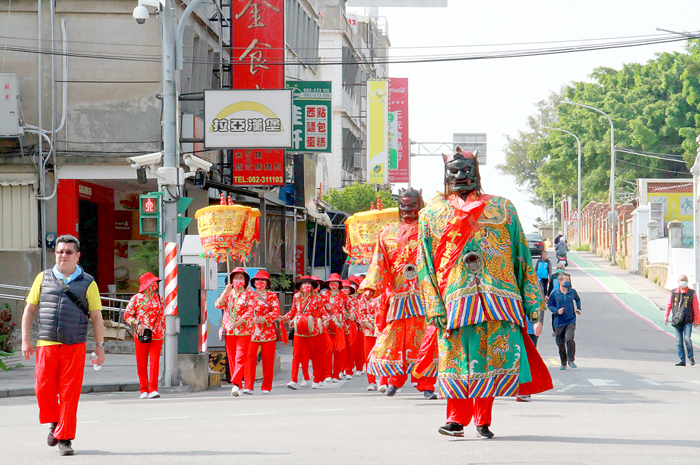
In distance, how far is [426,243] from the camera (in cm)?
750

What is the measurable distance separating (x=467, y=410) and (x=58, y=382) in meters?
3.16

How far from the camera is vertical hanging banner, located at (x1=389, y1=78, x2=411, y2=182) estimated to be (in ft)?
178

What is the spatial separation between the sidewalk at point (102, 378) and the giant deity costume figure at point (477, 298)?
8089 millimetres

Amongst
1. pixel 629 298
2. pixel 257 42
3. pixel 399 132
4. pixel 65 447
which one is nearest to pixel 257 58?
pixel 257 42

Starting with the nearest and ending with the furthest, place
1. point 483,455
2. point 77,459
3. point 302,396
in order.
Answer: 1. point 483,455
2. point 77,459
3. point 302,396

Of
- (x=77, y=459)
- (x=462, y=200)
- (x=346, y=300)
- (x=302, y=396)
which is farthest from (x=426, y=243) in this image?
(x=346, y=300)

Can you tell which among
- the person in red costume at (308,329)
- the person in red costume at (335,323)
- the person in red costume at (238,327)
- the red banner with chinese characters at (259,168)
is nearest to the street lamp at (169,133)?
the person in red costume at (238,327)

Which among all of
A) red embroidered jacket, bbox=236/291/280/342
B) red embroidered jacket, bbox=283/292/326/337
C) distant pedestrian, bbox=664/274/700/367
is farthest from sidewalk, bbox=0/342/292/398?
distant pedestrian, bbox=664/274/700/367

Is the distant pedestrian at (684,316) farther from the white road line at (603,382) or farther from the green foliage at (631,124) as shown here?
the green foliage at (631,124)

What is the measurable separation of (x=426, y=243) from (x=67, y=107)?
660 inches

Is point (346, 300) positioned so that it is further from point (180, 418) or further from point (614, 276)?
point (614, 276)

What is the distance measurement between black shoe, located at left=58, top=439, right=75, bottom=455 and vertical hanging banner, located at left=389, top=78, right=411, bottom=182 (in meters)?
46.9

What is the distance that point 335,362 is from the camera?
1583cm

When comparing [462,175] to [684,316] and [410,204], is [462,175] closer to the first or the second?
[410,204]
